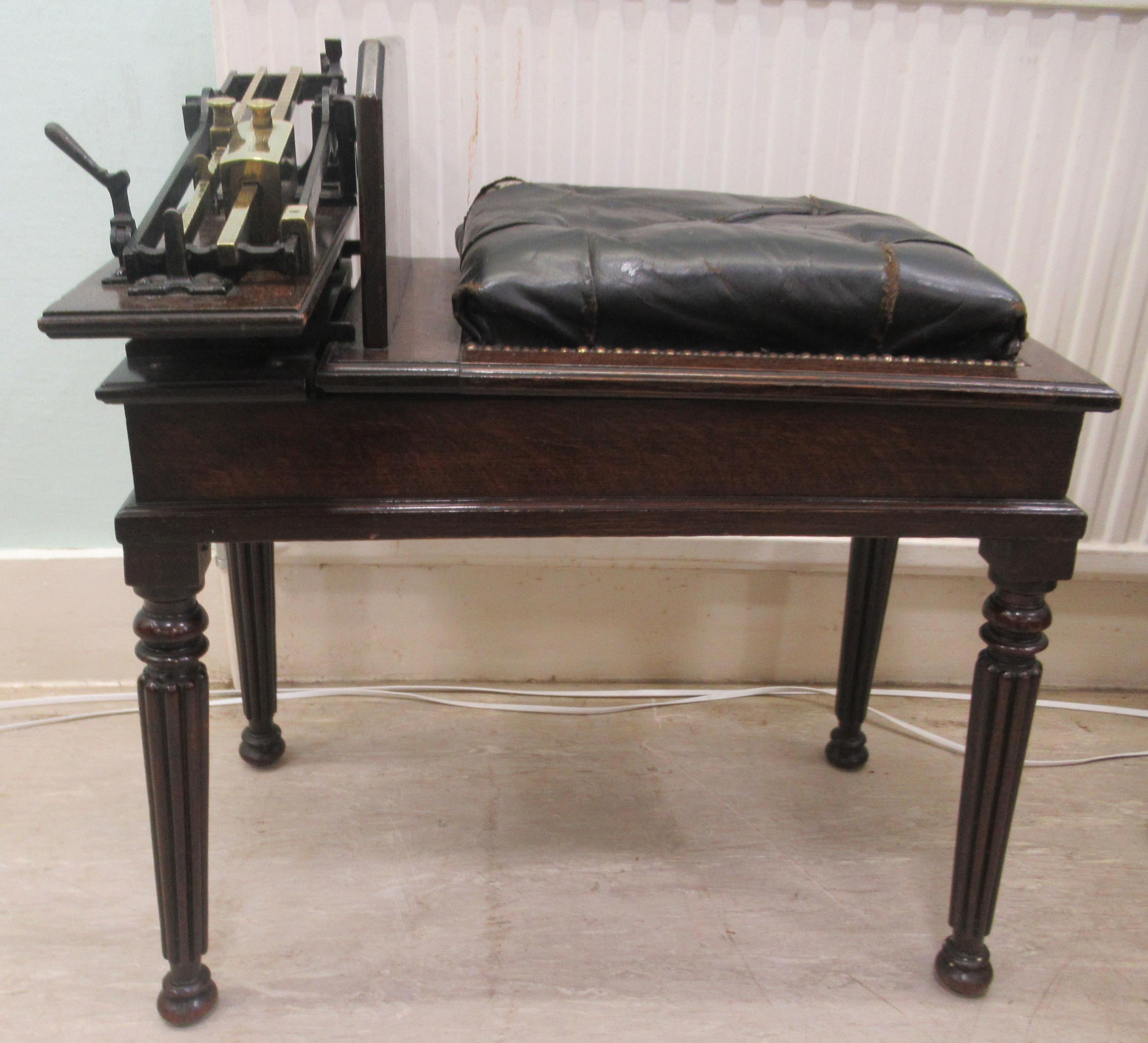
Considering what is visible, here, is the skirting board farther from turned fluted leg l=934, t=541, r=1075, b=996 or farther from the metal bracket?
the metal bracket

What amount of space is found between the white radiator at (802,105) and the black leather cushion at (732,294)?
1.51ft

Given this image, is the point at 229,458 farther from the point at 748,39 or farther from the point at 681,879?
the point at 748,39

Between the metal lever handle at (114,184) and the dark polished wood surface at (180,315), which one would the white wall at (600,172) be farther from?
the dark polished wood surface at (180,315)

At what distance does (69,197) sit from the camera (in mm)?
1456

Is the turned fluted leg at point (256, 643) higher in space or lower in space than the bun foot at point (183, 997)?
higher

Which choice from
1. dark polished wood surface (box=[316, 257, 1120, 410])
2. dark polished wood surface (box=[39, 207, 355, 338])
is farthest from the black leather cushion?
dark polished wood surface (box=[39, 207, 355, 338])

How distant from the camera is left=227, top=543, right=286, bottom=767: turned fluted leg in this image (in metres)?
1.37

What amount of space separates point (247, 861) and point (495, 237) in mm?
771

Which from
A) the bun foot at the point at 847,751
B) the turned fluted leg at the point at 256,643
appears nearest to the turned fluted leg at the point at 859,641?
the bun foot at the point at 847,751

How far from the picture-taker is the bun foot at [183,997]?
109 centimetres

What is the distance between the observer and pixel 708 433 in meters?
0.97

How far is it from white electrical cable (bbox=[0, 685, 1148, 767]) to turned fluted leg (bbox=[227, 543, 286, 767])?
148mm

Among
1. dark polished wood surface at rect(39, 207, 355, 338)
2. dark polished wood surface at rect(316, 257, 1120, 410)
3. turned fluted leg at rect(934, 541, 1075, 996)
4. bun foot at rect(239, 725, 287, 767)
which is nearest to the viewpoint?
dark polished wood surface at rect(39, 207, 355, 338)

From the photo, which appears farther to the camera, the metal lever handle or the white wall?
the white wall
